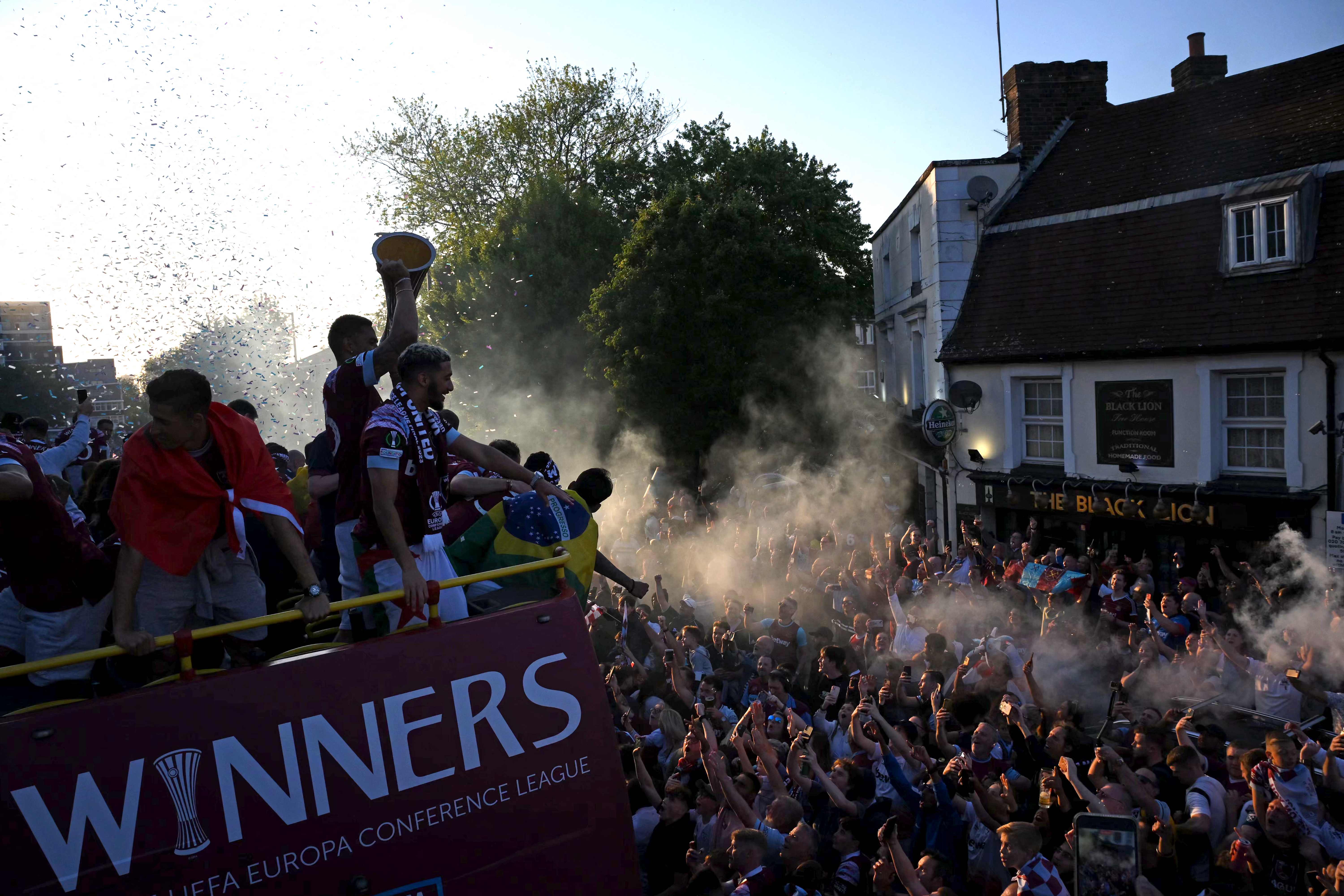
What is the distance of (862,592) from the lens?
12.8 m

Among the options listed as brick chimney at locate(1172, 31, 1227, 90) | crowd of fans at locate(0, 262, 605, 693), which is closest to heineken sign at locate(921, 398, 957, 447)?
brick chimney at locate(1172, 31, 1227, 90)

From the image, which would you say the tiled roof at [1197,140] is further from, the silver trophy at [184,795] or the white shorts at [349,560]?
the silver trophy at [184,795]

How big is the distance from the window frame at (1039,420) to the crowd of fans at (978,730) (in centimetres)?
438

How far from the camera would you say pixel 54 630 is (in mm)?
3910

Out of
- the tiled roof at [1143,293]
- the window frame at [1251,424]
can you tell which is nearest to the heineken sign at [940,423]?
the tiled roof at [1143,293]

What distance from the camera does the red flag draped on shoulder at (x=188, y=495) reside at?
12.4ft

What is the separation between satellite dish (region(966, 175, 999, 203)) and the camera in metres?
19.3

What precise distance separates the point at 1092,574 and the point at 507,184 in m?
29.8

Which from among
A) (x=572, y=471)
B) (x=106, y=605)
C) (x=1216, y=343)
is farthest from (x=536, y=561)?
(x=572, y=471)

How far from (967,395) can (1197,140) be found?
5.97 meters

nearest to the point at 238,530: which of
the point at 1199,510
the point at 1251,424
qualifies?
the point at 1199,510

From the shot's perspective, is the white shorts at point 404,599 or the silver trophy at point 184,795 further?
the white shorts at point 404,599

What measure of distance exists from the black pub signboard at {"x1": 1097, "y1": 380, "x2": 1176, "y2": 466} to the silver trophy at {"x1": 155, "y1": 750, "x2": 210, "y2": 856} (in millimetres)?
16060

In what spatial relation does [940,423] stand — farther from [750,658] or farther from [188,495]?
[188,495]
